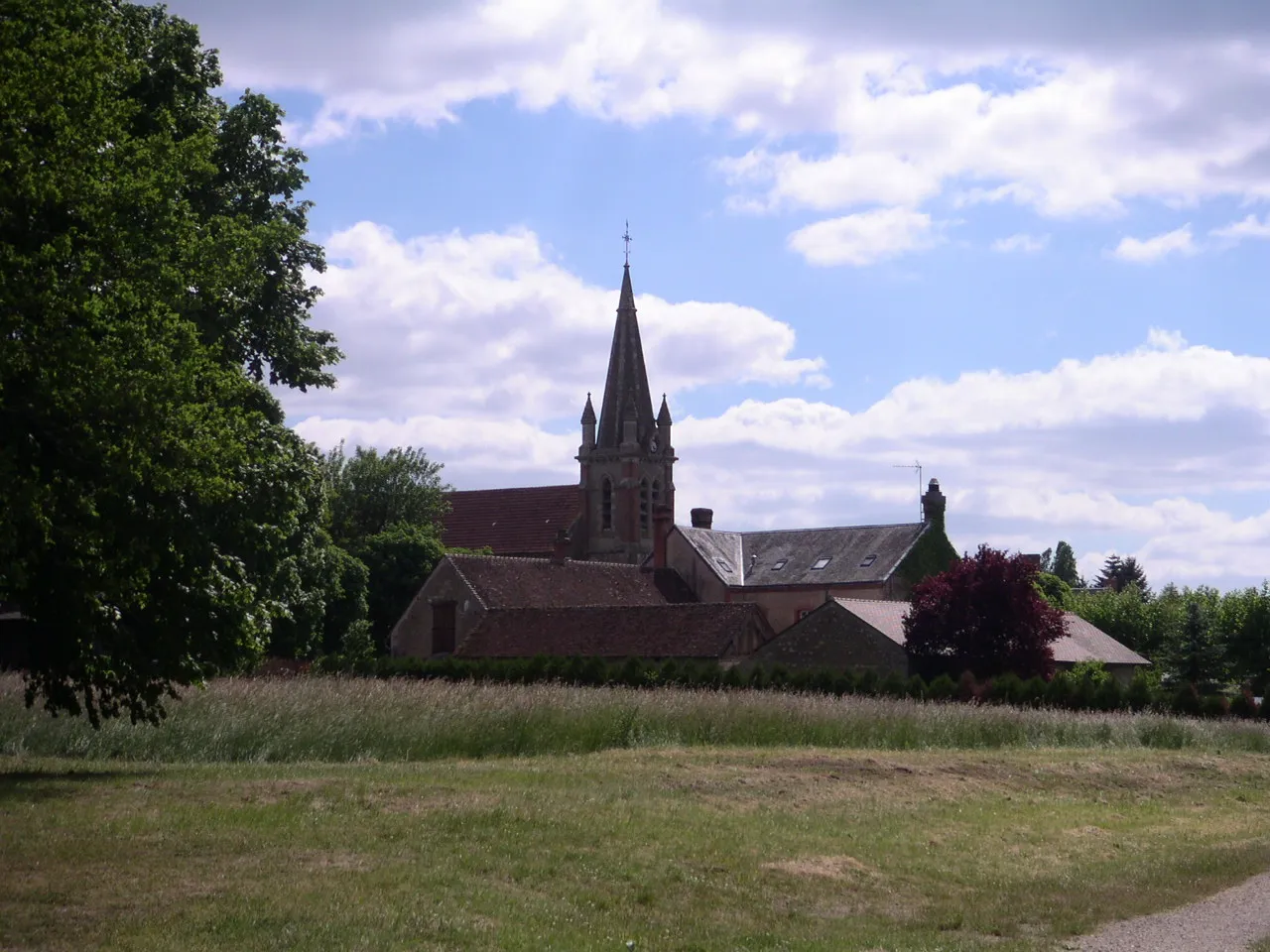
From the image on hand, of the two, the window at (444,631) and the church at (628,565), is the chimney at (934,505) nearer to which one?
the church at (628,565)

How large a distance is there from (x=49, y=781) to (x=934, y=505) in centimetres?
5488

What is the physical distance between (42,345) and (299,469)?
24.2ft

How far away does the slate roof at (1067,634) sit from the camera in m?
47.8

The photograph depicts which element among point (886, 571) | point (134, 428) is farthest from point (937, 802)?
point (886, 571)

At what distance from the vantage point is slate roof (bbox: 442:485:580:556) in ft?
282

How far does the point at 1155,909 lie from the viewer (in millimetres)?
11930

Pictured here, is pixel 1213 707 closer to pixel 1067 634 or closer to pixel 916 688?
pixel 916 688

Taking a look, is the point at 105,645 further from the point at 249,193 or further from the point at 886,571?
the point at 886,571

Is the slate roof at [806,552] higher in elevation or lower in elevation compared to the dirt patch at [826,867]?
higher

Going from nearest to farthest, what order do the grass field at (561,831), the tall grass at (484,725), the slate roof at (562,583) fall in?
the grass field at (561,831) < the tall grass at (484,725) < the slate roof at (562,583)

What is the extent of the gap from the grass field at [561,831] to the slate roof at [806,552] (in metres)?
40.1

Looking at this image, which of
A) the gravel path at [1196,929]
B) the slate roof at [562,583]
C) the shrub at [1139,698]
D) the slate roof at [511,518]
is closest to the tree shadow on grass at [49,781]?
the gravel path at [1196,929]

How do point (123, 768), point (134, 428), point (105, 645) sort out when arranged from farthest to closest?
1. point (123, 768)
2. point (105, 645)
3. point (134, 428)

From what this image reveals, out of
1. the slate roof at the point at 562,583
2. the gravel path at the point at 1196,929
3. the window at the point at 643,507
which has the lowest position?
the gravel path at the point at 1196,929
